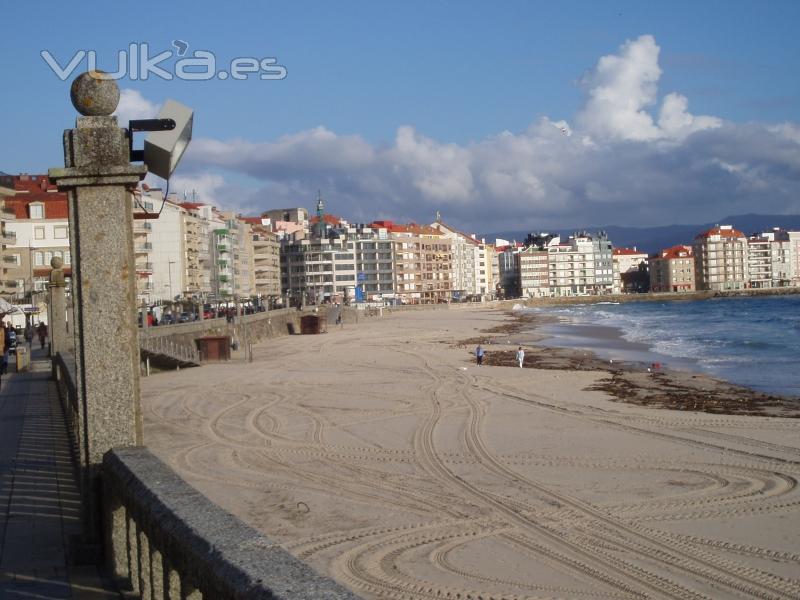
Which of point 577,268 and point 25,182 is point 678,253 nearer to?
point 577,268

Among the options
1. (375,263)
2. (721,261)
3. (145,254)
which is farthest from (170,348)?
(721,261)

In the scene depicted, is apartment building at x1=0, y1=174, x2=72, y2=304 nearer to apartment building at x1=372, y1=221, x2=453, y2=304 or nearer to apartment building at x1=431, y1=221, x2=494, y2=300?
apartment building at x1=372, y1=221, x2=453, y2=304

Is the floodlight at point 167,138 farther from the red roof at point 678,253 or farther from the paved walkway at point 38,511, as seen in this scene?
the red roof at point 678,253

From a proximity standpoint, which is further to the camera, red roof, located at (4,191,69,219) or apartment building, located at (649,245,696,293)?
apartment building, located at (649,245,696,293)

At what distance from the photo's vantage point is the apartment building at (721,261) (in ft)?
626

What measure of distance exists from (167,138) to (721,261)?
7780 inches

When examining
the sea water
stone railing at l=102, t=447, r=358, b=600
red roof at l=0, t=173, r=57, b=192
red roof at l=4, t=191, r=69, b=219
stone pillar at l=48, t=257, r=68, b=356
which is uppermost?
red roof at l=0, t=173, r=57, b=192

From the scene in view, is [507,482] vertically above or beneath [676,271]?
beneath

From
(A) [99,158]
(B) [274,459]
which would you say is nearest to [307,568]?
(A) [99,158]

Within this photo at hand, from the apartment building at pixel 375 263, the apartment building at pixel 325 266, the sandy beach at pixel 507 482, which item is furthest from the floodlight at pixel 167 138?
the apartment building at pixel 375 263

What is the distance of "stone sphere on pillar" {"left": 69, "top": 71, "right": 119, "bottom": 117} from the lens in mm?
5078

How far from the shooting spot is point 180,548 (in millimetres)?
3268

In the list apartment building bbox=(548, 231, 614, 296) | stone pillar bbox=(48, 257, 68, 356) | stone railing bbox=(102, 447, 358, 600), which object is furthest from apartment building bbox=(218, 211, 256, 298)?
stone railing bbox=(102, 447, 358, 600)

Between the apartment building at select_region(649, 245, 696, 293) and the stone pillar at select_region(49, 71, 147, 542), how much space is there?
7622 inches
